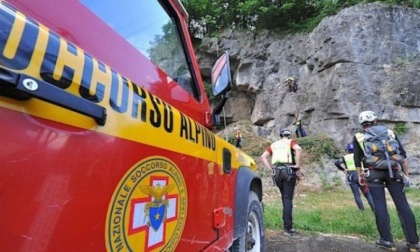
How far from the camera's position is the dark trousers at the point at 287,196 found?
17.6ft

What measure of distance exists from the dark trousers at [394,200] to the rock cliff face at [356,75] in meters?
11.5

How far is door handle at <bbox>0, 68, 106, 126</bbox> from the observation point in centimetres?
82

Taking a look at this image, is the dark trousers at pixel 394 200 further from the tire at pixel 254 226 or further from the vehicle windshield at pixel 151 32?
the vehicle windshield at pixel 151 32

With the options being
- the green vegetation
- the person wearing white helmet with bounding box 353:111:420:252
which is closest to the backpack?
the person wearing white helmet with bounding box 353:111:420:252

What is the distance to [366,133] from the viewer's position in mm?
4391

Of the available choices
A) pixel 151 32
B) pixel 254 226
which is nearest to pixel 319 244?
pixel 254 226

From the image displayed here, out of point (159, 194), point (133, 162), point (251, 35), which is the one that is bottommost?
point (159, 194)

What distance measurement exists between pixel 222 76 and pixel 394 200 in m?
3.18

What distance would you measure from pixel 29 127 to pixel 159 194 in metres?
0.68

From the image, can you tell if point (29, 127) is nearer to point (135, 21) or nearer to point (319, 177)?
point (135, 21)

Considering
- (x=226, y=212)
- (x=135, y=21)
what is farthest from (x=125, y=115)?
(x=226, y=212)

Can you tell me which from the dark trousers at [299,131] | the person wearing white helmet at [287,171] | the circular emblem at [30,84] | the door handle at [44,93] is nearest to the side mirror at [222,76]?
the door handle at [44,93]

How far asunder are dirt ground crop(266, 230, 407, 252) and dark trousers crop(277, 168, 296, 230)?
25cm

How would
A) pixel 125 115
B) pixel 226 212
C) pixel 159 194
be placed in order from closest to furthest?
pixel 125 115 → pixel 159 194 → pixel 226 212
